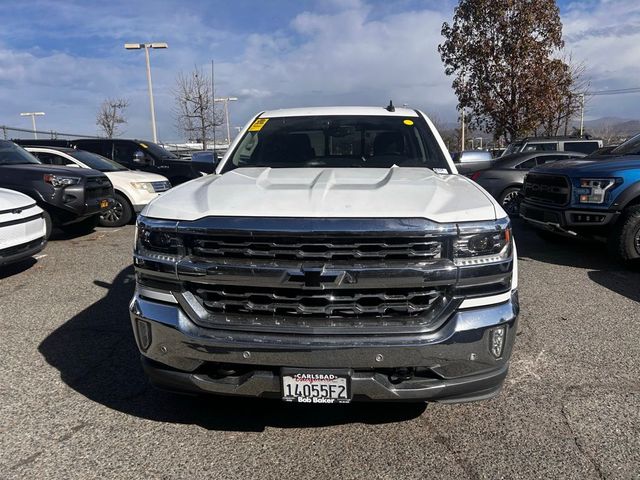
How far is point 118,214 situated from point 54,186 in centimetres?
253

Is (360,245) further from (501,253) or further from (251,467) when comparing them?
(251,467)

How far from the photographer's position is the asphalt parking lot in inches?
104

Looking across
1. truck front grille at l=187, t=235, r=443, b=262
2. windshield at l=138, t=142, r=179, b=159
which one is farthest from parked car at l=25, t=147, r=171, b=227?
truck front grille at l=187, t=235, r=443, b=262

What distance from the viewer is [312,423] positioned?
3047mm

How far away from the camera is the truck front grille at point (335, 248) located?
2.50 metres

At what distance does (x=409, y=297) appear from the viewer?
2.53 m

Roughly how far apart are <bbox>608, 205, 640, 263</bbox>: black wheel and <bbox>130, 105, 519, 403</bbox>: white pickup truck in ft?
14.3

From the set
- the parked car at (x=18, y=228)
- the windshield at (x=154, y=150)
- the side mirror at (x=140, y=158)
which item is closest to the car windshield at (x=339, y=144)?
the parked car at (x=18, y=228)

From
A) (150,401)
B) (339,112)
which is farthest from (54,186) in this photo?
(150,401)

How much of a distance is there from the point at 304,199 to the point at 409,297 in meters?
0.74

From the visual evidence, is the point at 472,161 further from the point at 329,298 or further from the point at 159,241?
the point at 159,241

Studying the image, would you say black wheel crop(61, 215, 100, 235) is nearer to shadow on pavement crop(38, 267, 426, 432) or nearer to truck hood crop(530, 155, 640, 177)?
shadow on pavement crop(38, 267, 426, 432)

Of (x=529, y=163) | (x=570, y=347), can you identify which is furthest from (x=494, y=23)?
(x=570, y=347)

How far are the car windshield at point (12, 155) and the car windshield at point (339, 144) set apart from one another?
6068 mm
